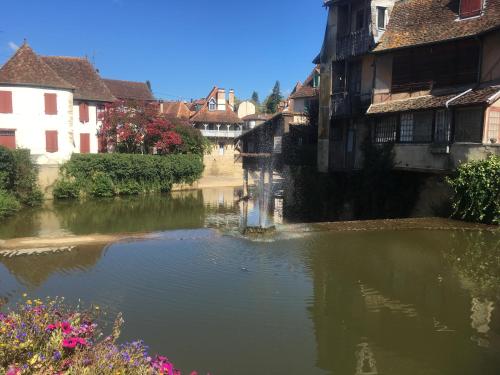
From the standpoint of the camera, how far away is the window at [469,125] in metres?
17.6

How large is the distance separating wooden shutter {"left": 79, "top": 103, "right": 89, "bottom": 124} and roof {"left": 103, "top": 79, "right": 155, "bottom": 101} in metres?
11.0

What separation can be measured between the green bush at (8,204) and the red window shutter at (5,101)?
24.7 ft

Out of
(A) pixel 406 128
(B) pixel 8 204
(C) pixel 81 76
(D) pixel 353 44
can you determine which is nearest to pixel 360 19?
(D) pixel 353 44

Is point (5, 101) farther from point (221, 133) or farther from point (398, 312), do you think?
point (398, 312)

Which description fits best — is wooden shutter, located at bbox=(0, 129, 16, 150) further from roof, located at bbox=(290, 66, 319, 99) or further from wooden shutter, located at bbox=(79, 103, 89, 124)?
roof, located at bbox=(290, 66, 319, 99)

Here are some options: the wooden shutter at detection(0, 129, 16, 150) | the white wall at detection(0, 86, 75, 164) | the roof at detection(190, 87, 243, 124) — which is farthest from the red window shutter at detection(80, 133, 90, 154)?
the roof at detection(190, 87, 243, 124)

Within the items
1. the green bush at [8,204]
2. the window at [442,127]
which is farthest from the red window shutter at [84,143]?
the window at [442,127]

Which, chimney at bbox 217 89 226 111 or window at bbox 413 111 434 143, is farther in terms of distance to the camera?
chimney at bbox 217 89 226 111

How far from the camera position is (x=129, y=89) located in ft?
174

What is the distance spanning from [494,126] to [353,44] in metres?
9.43

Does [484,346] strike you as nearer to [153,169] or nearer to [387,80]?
[387,80]

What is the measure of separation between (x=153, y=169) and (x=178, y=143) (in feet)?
13.6

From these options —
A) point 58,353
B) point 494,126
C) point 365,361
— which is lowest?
point 365,361

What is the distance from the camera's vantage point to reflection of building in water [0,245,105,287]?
→ 12227 millimetres
